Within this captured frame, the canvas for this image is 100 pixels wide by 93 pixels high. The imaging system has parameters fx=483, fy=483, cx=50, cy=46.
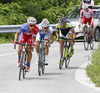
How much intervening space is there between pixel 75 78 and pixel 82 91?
2.15m

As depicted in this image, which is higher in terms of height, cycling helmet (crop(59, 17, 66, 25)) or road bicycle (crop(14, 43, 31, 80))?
cycling helmet (crop(59, 17, 66, 25))

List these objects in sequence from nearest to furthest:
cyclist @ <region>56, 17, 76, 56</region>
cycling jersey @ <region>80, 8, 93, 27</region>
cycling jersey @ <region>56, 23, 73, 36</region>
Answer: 1. cyclist @ <region>56, 17, 76, 56</region>
2. cycling jersey @ <region>56, 23, 73, 36</region>
3. cycling jersey @ <region>80, 8, 93, 27</region>

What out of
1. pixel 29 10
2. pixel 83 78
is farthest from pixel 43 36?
pixel 29 10

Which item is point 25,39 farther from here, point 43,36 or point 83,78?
point 83,78

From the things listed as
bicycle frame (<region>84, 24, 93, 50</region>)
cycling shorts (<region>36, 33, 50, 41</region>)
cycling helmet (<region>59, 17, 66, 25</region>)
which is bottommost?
bicycle frame (<region>84, 24, 93, 50</region>)

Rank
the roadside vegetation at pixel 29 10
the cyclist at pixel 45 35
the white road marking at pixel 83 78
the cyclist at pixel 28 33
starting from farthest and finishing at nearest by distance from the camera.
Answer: the roadside vegetation at pixel 29 10
the cyclist at pixel 45 35
the cyclist at pixel 28 33
the white road marking at pixel 83 78

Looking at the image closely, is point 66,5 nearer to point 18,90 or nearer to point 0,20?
point 0,20

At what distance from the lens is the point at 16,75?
13062mm

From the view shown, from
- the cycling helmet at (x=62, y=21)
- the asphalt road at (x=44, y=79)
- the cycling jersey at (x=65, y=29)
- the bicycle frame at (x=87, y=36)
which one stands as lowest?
the asphalt road at (x=44, y=79)

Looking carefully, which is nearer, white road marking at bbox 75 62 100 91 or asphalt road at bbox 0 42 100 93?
asphalt road at bbox 0 42 100 93

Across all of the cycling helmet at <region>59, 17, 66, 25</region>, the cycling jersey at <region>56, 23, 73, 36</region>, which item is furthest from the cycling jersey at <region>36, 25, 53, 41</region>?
the cycling jersey at <region>56, 23, 73, 36</region>

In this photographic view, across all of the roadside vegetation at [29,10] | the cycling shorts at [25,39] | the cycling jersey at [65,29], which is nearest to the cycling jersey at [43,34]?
the cycling jersey at [65,29]

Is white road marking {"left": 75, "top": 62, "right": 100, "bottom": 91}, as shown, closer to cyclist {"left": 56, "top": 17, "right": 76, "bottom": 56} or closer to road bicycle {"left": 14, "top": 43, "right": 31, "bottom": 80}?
cyclist {"left": 56, "top": 17, "right": 76, "bottom": 56}

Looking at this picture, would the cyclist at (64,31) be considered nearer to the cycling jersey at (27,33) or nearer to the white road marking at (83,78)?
the white road marking at (83,78)
